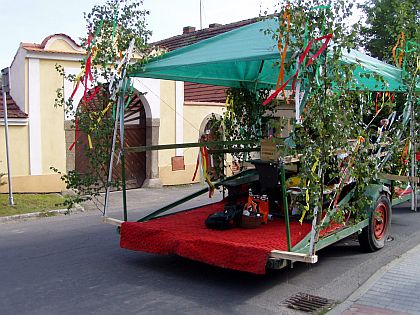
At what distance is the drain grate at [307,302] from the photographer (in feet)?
16.0

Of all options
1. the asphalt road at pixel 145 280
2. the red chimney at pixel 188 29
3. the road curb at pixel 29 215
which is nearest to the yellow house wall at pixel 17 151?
the road curb at pixel 29 215

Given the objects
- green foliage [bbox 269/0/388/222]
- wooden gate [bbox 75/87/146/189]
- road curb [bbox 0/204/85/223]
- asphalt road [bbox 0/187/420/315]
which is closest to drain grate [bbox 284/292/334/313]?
asphalt road [bbox 0/187/420/315]

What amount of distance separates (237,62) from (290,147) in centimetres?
222

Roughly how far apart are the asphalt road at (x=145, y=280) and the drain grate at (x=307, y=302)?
11cm

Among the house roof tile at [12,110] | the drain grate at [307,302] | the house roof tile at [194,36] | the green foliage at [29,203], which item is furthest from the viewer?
the house roof tile at [194,36]

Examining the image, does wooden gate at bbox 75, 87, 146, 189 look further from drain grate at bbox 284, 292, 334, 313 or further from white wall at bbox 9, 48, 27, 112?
drain grate at bbox 284, 292, 334, 313

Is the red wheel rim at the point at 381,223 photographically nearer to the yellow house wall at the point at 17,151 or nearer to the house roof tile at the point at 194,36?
the yellow house wall at the point at 17,151

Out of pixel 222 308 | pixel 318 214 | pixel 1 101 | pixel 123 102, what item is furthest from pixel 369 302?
pixel 1 101

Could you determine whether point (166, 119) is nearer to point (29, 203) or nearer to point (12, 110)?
point (12, 110)

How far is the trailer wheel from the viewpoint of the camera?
6713 millimetres

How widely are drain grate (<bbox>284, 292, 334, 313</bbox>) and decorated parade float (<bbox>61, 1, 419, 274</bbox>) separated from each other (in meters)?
0.42

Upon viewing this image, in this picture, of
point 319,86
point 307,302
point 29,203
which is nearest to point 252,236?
point 307,302

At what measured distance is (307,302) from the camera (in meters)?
5.04

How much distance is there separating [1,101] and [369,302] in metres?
10.7
